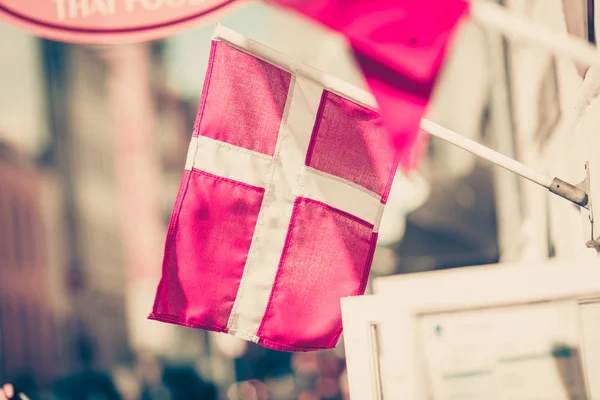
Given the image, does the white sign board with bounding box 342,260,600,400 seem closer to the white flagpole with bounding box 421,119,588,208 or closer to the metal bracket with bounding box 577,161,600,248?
the white flagpole with bounding box 421,119,588,208

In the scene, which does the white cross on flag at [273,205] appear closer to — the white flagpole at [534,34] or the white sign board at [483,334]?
the white sign board at [483,334]

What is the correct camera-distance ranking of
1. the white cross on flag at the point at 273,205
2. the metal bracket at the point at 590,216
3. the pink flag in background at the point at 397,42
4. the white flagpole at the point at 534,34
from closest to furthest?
the white flagpole at the point at 534,34 < the pink flag in background at the point at 397,42 < the metal bracket at the point at 590,216 < the white cross on flag at the point at 273,205

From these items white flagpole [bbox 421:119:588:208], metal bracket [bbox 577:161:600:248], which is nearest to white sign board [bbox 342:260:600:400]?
white flagpole [bbox 421:119:588:208]

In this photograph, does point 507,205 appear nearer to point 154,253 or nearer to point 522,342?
→ point 522,342

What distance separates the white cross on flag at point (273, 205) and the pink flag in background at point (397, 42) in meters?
0.65

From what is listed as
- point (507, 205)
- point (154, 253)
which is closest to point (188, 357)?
point (154, 253)

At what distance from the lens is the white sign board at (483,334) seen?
229 cm

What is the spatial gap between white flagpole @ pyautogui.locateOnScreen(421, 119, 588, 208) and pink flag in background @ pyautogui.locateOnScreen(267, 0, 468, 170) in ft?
1.50

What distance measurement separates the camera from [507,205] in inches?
285

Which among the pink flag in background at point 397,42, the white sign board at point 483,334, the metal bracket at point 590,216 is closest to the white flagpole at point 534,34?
the pink flag in background at point 397,42

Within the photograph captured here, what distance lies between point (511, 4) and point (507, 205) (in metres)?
2.07

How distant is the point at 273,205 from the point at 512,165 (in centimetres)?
99

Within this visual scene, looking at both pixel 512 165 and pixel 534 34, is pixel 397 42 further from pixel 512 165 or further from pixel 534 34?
pixel 512 165

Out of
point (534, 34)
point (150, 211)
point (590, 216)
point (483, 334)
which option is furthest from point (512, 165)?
point (150, 211)
